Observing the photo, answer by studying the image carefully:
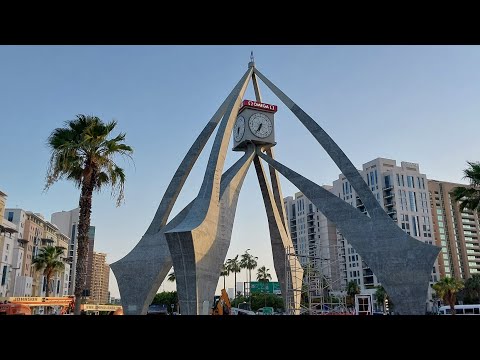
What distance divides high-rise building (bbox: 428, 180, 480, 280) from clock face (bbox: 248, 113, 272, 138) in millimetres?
81600

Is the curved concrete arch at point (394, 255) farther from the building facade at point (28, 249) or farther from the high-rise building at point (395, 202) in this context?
the high-rise building at point (395, 202)

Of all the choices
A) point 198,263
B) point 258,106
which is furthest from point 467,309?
point 198,263

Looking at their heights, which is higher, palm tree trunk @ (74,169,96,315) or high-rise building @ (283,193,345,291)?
high-rise building @ (283,193,345,291)

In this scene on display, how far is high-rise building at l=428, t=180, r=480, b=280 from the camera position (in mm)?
104812

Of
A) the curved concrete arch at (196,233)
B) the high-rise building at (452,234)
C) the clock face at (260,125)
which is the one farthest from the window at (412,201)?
the curved concrete arch at (196,233)

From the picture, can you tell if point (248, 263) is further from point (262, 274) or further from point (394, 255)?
point (394, 255)

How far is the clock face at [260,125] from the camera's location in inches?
1371

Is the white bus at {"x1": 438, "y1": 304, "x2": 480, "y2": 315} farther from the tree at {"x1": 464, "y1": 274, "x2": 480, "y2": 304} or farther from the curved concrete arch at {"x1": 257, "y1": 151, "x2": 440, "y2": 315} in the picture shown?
the curved concrete arch at {"x1": 257, "y1": 151, "x2": 440, "y2": 315}

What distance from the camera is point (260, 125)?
3519 cm

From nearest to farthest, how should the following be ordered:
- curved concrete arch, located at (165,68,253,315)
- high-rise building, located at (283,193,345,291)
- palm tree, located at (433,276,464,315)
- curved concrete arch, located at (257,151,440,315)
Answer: curved concrete arch, located at (257,151,440,315) < curved concrete arch, located at (165,68,253,315) < palm tree, located at (433,276,464,315) < high-rise building, located at (283,193,345,291)

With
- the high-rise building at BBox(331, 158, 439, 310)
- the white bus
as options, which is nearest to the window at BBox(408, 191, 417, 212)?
the high-rise building at BBox(331, 158, 439, 310)

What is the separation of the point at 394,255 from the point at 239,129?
16035mm
